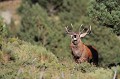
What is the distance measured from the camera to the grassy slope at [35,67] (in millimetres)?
16734

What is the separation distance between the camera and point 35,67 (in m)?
18.1

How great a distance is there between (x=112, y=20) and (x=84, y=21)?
93.4ft

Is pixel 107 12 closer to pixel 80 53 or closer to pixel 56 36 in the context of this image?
pixel 80 53

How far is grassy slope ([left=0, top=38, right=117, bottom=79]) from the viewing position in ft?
54.9

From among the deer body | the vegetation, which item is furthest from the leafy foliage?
the vegetation

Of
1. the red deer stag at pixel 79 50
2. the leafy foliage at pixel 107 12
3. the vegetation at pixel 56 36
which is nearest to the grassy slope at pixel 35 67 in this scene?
the red deer stag at pixel 79 50

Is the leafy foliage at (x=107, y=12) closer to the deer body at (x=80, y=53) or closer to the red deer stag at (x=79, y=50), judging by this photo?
the red deer stag at (x=79, y=50)

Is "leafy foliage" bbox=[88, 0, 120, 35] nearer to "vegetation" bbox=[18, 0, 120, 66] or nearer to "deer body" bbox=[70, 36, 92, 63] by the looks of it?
"deer body" bbox=[70, 36, 92, 63]

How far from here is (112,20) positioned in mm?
20906

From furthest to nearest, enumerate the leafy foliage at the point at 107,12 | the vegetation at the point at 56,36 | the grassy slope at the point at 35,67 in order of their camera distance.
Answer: the vegetation at the point at 56,36 → the leafy foliage at the point at 107,12 → the grassy slope at the point at 35,67

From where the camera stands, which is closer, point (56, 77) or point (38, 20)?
point (56, 77)

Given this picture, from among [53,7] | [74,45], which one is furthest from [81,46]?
[53,7]

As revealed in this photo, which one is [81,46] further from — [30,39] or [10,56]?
[30,39]

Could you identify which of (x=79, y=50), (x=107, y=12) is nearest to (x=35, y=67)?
(x=107, y=12)
